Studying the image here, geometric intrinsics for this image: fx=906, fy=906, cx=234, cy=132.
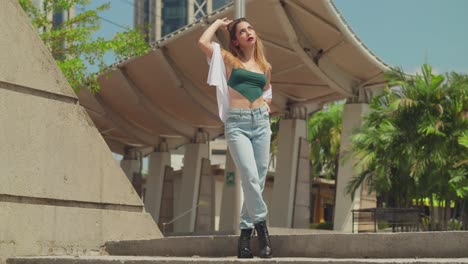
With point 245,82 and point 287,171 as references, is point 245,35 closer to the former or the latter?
point 245,82

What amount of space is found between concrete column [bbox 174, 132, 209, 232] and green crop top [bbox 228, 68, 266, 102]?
141 ft

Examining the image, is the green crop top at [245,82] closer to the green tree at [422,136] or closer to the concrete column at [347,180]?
the green tree at [422,136]

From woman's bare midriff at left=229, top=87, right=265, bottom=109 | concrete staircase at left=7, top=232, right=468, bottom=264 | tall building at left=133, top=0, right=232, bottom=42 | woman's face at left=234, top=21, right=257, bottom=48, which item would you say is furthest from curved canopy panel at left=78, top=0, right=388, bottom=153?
tall building at left=133, top=0, right=232, bottom=42

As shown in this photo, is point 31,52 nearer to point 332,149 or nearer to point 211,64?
point 211,64

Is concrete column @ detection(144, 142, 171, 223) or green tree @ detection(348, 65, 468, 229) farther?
concrete column @ detection(144, 142, 171, 223)

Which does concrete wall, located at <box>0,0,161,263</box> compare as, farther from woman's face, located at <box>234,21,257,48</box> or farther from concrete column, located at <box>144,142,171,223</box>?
concrete column, located at <box>144,142,171,223</box>

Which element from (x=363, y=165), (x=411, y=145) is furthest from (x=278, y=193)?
(x=411, y=145)

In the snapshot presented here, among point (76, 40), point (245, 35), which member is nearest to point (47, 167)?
point (245, 35)

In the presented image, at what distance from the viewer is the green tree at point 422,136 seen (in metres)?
26.9

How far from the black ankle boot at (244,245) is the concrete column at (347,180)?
2801 centimetres

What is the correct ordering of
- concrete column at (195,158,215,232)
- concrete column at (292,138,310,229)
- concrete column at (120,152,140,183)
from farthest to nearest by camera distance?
1. concrete column at (120,152,140,183)
2. concrete column at (195,158,215,232)
3. concrete column at (292,138,310,229)

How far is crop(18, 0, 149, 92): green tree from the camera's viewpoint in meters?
21.6

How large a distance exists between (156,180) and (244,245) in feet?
159

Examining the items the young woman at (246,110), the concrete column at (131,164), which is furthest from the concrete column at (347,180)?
the concrete column at (131,164)
